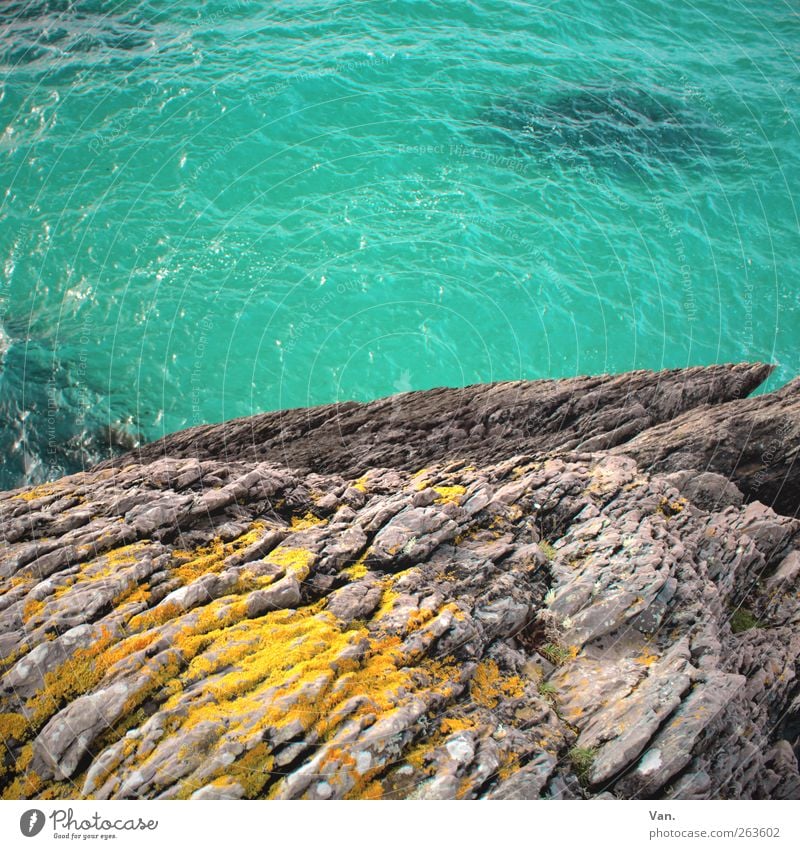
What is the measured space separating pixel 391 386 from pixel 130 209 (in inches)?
696

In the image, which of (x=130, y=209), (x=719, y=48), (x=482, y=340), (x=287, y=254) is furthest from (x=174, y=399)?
(x=719, y=48)

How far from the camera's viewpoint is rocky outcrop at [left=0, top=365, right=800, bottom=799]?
511 inches

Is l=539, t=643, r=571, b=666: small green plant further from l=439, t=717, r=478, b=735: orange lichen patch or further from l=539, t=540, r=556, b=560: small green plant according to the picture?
l=439, t=717, r=478, b=735: orange lichen patch

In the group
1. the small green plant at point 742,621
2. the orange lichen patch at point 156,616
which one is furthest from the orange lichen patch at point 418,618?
the small green plant at point 742,621

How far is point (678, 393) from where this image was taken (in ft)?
74.1

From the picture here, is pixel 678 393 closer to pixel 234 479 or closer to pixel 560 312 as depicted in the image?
pixel 560 312

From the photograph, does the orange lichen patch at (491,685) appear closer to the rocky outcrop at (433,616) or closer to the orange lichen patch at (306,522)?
the rocky outcrop at (433,616)

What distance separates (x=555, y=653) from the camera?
1564cm

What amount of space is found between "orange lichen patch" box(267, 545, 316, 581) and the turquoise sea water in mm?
13918

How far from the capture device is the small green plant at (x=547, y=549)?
58.3 ft

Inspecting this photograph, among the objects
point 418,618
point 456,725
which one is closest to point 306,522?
point 418,618

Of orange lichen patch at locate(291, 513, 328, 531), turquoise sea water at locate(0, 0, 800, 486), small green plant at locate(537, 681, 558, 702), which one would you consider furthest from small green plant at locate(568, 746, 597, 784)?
turquoise sea water at locate(0, 0, 800, 486)

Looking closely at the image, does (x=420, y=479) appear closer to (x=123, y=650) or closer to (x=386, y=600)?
(x=386, y=600)

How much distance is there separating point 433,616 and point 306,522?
559 centimetres
